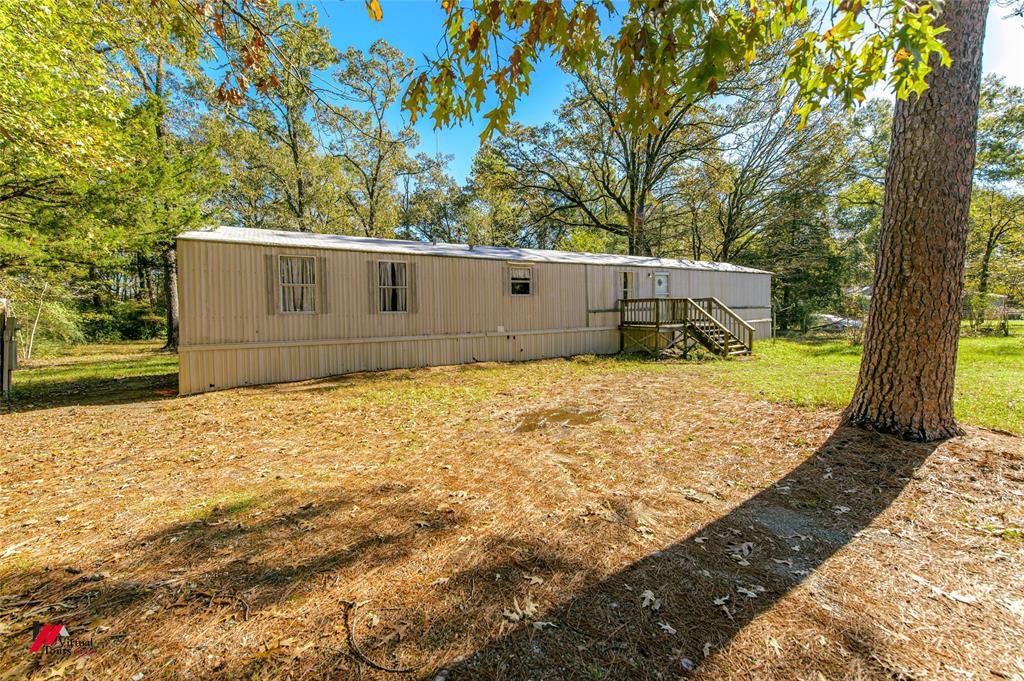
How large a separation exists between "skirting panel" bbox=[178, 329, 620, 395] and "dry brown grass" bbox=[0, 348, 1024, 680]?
3.11 meters

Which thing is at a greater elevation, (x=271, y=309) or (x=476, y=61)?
(x=476, y=61)

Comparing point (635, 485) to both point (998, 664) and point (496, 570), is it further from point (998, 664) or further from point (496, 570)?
point (998, 664)

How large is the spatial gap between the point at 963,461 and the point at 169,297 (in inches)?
802

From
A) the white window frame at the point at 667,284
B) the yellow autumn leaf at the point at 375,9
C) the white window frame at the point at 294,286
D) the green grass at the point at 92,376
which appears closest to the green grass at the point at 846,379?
the white window frame at the point at 667,284

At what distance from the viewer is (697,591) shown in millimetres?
2303

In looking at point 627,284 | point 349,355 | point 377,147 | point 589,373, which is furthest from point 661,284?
point 377,147

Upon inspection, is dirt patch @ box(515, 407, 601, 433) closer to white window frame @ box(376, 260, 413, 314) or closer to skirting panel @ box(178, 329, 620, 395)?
skirting panel @ box(178, 329, 620, 395)

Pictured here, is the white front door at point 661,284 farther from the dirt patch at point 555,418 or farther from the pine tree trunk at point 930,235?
the pine tree trunk at point 930,235

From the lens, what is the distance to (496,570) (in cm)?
248

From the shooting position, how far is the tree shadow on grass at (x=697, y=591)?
1.83 metres

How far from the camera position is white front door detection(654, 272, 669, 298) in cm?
1556

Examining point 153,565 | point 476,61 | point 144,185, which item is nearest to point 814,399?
point 476,61

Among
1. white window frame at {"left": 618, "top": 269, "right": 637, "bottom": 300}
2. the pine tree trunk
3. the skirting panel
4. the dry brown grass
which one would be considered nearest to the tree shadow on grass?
the dry brown grass

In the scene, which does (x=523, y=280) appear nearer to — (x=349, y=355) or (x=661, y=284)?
(x=349, y=355)
